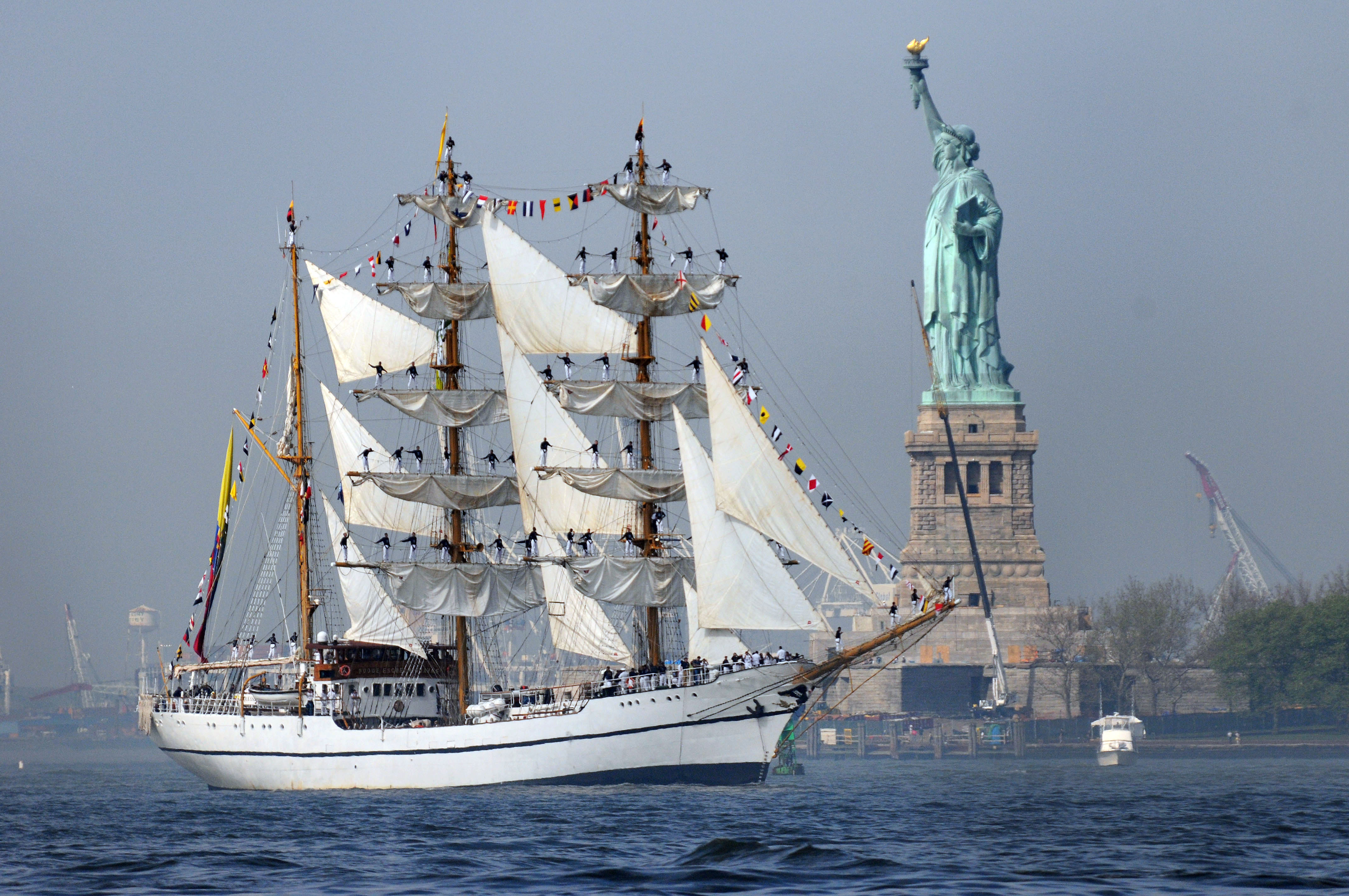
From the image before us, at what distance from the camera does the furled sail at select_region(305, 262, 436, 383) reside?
98500mm

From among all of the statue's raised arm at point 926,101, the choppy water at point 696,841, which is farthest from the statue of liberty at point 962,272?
the choppy water at point 696,841

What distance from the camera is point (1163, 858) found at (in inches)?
2295

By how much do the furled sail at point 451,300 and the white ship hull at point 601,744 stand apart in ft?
66.3

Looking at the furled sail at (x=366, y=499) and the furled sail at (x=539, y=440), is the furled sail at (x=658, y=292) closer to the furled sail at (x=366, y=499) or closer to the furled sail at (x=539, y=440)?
the furled sail at (x=539, y=440)

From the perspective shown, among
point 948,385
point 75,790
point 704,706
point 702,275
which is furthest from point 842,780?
point 948,385

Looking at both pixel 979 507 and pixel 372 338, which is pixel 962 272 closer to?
pixel 979 507

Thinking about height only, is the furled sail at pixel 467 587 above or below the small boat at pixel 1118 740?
above

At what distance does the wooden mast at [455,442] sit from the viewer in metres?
95.9

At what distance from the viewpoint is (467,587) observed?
9669 centimetres

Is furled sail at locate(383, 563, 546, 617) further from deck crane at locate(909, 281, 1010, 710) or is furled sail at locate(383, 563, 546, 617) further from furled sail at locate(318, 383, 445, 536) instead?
deck crane at locate(909, 281, 1010, 710)

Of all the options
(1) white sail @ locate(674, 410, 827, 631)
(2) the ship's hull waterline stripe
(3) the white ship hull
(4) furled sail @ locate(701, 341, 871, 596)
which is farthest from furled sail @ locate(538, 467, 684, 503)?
(2) the ship's hull waterline stripe

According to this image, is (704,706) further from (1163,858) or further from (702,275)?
(1163,858)

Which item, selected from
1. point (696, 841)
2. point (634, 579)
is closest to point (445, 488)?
point (634, 579)

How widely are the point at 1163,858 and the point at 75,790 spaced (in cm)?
6771
